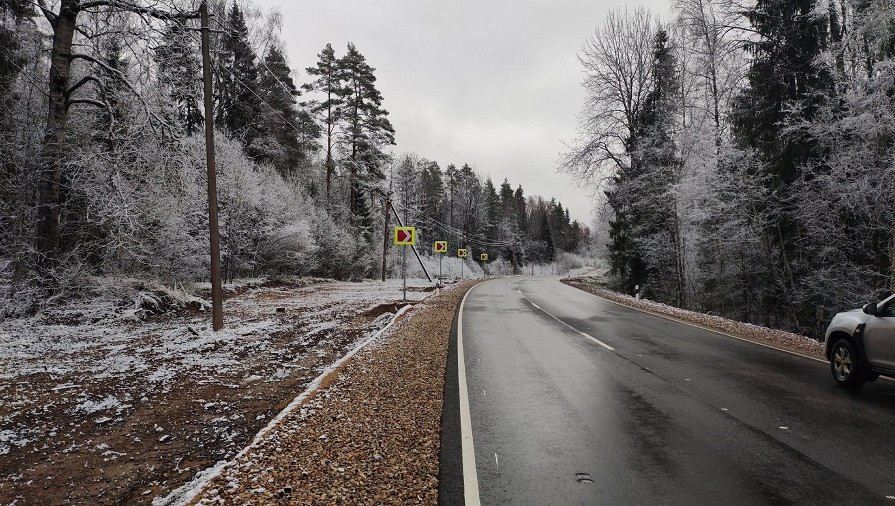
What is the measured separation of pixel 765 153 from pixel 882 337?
13729 millimetres

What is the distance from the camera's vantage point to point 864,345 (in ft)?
20.9

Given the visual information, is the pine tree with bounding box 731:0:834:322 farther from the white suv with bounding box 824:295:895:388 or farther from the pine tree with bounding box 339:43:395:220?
the pine tree with bounding box 339:43:395:220

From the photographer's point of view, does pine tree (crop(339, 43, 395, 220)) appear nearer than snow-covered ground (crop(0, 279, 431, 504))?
No

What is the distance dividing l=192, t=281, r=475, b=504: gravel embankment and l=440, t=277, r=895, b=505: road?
0.30 meters

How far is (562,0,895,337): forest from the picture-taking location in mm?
13688

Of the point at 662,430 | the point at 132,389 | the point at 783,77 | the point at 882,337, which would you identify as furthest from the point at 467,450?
the point at 783,77

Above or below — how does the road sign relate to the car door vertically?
above

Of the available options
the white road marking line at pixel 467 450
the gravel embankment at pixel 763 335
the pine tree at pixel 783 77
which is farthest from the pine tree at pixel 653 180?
the white road marking line at pixel 467 450

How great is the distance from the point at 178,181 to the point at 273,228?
47.9ft

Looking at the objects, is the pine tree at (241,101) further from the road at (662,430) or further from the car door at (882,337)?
the car door at (882,337)

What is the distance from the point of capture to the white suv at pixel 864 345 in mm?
6043

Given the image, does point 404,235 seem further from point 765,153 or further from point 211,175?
point 765,153

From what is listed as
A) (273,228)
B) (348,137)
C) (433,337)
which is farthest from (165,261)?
(348,137)

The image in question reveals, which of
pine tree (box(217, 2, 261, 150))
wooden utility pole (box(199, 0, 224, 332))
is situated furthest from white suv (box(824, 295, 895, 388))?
pine tree (box(217, 2, 261, 150))
